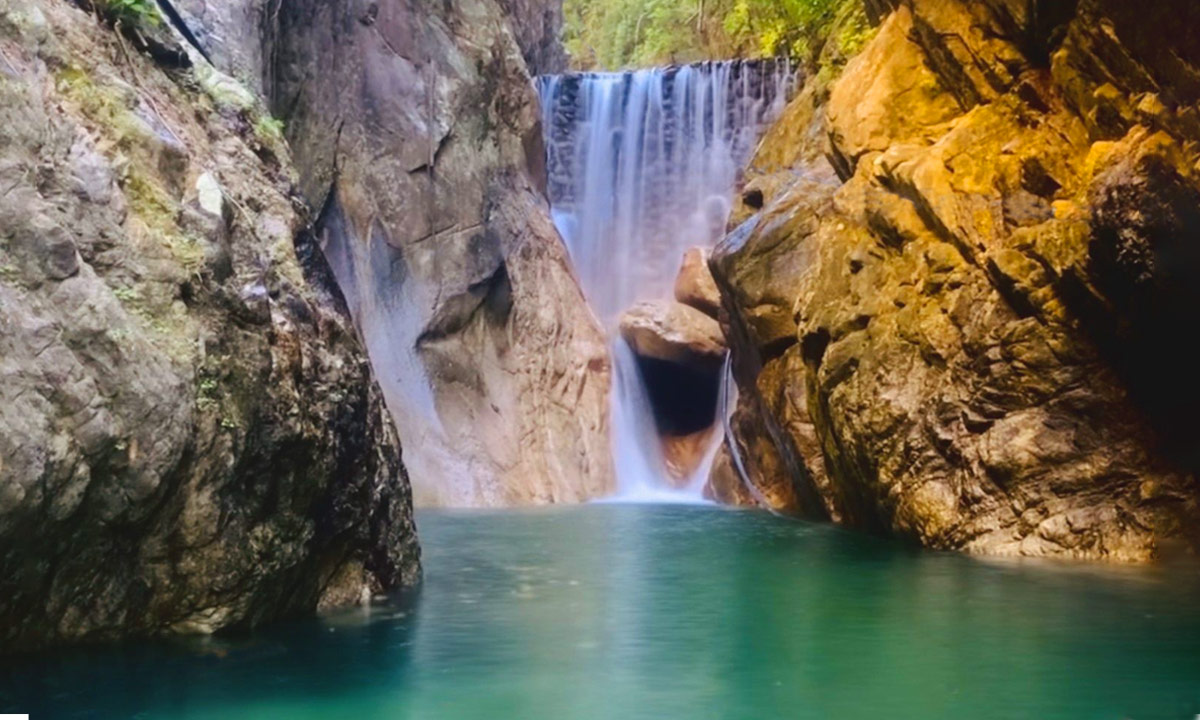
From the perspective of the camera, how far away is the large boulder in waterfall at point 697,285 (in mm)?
23720

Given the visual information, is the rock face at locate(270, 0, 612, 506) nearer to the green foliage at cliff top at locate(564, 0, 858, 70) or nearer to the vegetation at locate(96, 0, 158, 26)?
the green foliage at cliff top at locate(564, 0, 858, 70)

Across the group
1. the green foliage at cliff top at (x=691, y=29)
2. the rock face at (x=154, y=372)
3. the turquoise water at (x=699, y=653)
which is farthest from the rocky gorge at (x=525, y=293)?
the green foliage at cliff top at (x=691, y=29)

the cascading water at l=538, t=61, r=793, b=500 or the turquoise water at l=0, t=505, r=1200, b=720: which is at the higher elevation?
the cascading water at l=538, t=61, r=793, b=500

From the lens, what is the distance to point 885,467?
14422 mm

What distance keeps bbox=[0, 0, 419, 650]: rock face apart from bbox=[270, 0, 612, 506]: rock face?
12.2m

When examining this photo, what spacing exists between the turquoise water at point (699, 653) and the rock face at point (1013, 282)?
3.40ft

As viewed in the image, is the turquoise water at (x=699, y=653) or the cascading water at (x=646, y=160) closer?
the turquoise water at (x=699, y=653)

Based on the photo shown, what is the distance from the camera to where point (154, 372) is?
291 inches

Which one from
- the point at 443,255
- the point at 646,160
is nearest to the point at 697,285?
the point at 646,160

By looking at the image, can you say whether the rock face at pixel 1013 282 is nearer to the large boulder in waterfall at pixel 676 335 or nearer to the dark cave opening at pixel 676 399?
the large boulder in waterfall at pixel 676 335

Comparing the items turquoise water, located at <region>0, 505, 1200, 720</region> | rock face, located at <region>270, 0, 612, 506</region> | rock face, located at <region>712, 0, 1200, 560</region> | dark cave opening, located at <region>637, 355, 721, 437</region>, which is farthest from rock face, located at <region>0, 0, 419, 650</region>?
dark cave opening, located at <region>637, 355, 721, 437</region>

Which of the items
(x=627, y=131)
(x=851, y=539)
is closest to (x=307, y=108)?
(x=627, y=131)

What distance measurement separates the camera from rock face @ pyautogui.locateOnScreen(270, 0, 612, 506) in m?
22.1

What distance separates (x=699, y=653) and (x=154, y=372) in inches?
155
